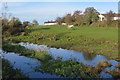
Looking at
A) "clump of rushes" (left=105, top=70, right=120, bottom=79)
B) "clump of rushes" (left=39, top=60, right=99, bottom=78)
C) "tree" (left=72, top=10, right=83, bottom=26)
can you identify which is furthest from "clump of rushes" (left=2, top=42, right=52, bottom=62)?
"tree" (left=72, top=10, right=83, bottom=26)

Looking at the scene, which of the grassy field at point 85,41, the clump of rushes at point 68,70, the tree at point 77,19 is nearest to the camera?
the clump of rushes at point 68,70

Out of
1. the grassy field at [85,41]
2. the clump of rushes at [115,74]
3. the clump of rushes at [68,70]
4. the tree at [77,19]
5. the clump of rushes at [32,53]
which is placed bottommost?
the clump of rushes at [115,74]

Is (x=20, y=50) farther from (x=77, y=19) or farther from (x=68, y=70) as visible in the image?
(x=77, y=19)

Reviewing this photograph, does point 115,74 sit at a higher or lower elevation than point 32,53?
lower

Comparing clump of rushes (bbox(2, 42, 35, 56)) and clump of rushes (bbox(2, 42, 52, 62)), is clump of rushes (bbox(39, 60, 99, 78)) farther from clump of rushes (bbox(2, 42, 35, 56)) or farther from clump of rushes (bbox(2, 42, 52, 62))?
clump of rushes (bbox(2, 42, 35, 56))

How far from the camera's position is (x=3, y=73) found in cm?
1151

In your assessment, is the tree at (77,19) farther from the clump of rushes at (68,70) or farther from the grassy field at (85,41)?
the clump of rushes at (68,70)

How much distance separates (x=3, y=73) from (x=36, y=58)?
784cm

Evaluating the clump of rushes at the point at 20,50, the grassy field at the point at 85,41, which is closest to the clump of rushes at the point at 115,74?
the grassy field at the point at 85,41

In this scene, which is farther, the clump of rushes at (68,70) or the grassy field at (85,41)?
the grassy field at (85,41)

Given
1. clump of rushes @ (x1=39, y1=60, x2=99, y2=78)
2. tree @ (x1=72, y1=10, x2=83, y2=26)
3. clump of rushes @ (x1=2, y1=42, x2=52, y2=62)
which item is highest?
tree @ (x1=72, y1=10, x2=83, y2=26)

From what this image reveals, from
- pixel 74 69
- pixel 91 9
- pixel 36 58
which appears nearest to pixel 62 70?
pixel 74 69

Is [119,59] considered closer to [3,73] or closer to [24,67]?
[24,67]

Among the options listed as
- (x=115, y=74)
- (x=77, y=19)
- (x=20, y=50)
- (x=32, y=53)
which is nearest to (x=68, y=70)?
(x=115, y=74)
